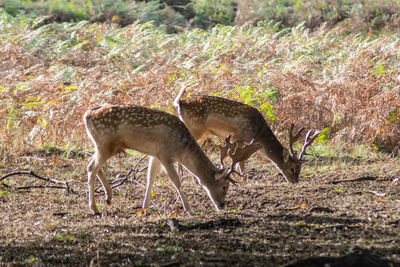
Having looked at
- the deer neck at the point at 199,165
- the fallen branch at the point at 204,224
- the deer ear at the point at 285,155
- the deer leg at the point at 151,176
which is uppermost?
the fallen branch at the point at 204,224

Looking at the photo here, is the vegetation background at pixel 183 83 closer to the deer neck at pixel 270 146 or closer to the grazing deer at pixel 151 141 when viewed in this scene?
the deer neck at pixel 270 146

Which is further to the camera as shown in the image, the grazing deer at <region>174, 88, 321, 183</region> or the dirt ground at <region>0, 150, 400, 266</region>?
the grazing deer at <region>174, 88, 321, 183</region>

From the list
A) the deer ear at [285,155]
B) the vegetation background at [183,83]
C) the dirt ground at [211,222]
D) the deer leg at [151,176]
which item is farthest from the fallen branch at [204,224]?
the deer ear at [285,155]

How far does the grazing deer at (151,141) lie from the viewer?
723 cm

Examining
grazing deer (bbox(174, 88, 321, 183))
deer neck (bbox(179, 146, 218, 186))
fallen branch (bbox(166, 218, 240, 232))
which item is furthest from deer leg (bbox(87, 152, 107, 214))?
grazing deer (bbox(174, 88, 321, 183))

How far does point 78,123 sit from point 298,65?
592 centimetres

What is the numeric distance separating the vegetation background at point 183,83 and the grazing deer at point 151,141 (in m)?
1.25

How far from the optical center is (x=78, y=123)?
1078 cm

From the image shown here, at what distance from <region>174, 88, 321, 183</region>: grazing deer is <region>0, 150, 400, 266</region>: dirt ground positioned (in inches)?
14.7

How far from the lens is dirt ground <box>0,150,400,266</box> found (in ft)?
16.3

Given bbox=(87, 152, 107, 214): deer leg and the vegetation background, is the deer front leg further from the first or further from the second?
the vegetation background

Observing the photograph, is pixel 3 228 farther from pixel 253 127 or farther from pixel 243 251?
pixel 253 127

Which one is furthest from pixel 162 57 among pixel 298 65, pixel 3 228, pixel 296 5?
pixel 296 5

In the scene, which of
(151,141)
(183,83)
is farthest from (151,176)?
(183,83)
